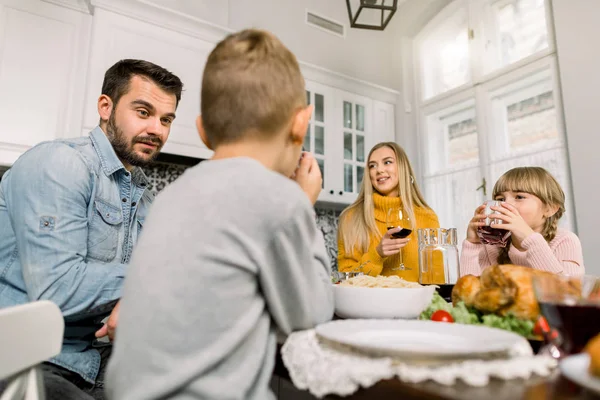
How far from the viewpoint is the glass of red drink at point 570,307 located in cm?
48

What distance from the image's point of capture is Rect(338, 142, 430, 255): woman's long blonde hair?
7.77 feet

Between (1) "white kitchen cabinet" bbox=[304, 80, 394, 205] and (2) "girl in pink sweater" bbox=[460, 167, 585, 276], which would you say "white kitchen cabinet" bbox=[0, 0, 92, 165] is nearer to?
(1) "white kitchen cabinet" bbox=[304, 80, 394, 205]

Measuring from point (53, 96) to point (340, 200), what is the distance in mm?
2175

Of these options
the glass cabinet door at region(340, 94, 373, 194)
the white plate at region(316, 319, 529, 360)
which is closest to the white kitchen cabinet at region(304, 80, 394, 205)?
the glass cabinet door at region(340, 94, 373, 194)

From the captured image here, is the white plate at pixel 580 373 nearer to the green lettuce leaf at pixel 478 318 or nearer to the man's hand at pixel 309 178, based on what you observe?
the green lettuce leaf at pixel 478 318

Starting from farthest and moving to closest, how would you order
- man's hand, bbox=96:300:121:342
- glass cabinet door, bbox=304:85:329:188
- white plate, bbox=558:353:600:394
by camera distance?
glass cabinet door, bbox=304:85:329:188 → man's hand, bbox=96:300:121:342 → white plate, bbox=558:353:600:394

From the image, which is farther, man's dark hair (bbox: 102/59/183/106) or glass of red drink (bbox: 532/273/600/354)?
man's dark hair (bbox: 102/59/183/106)

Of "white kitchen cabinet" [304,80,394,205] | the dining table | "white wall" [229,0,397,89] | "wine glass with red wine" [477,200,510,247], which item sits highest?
"white wall" [229,0,397,89]

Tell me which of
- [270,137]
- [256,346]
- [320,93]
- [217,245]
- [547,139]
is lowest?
[256,346]

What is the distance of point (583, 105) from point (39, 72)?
337 cm

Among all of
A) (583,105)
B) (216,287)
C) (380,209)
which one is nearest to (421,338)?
(216,287)

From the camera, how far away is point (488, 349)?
443 millimetres

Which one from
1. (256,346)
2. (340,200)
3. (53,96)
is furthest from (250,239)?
(340,200)

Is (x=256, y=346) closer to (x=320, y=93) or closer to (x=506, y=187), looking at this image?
(x=506, y=187)
